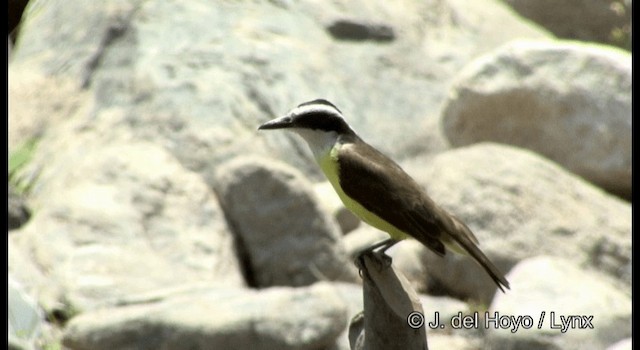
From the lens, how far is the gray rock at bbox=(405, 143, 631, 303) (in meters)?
9.19

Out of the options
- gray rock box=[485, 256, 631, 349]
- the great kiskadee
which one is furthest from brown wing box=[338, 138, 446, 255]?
gray rock box=[485, 256, 631, 349]

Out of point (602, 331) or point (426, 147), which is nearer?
point (602, 331)

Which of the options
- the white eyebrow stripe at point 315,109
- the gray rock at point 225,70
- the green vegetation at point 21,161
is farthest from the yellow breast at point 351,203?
the green vegetation at point 21,161

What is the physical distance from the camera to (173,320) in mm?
7566

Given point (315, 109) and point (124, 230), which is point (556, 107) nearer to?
point (124, 230)

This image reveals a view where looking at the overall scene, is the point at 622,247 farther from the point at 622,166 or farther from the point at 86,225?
the point at 86,225

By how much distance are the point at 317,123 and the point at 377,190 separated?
43cm

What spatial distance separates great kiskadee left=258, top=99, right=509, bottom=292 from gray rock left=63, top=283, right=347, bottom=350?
171 cm

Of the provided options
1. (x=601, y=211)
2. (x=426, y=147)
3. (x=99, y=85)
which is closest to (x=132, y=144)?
(x=99, y=85)

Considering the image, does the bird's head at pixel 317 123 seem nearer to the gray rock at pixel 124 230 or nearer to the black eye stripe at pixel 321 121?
the black eye stripe at pixel 321 121

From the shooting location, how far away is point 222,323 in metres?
7.57

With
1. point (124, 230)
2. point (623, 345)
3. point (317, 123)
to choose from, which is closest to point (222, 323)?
point (124, 230)

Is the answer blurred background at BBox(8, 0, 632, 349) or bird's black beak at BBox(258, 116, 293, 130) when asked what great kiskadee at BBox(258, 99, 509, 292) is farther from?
blurred background at BBox(8, 0, 632, 349)

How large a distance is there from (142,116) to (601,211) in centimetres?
337
